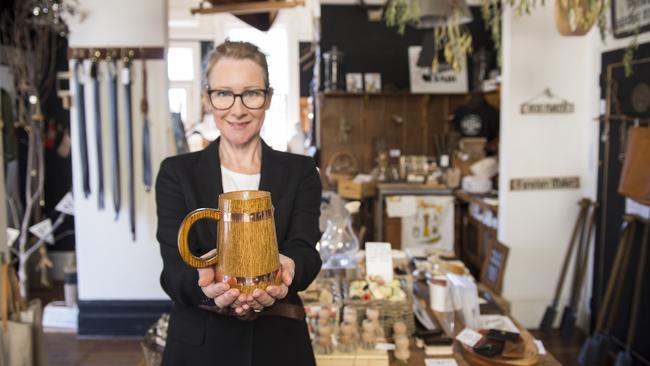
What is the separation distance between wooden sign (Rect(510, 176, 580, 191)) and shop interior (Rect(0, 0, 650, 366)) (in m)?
0.01

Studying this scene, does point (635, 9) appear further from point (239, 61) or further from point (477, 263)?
point (239, 61)

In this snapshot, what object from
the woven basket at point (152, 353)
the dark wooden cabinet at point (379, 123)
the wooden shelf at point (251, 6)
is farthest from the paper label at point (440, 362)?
the dark wooden cabinet at point (379, 123)

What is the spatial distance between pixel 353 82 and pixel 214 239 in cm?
608

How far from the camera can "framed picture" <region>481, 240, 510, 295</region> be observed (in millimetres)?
3139

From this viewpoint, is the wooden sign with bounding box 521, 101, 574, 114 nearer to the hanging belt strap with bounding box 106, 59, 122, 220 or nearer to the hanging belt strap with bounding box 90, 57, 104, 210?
the hanging belt strap with bounding box 106, 59, 122, 220

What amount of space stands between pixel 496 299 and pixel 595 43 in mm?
2436

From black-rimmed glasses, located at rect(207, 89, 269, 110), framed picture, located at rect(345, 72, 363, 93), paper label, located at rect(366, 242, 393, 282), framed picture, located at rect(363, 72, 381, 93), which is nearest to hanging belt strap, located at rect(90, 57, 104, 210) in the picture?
paper label, located at rect(366, 242, 393, 282)

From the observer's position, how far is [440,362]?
6.73 feet

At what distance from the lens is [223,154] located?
1445mm

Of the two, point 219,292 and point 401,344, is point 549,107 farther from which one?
point 219,292

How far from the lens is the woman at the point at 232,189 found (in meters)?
1.33

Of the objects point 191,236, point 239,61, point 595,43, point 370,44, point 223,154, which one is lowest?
point 191,236

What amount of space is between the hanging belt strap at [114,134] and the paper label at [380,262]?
2377mm

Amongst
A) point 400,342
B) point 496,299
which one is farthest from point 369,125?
point 400,342
